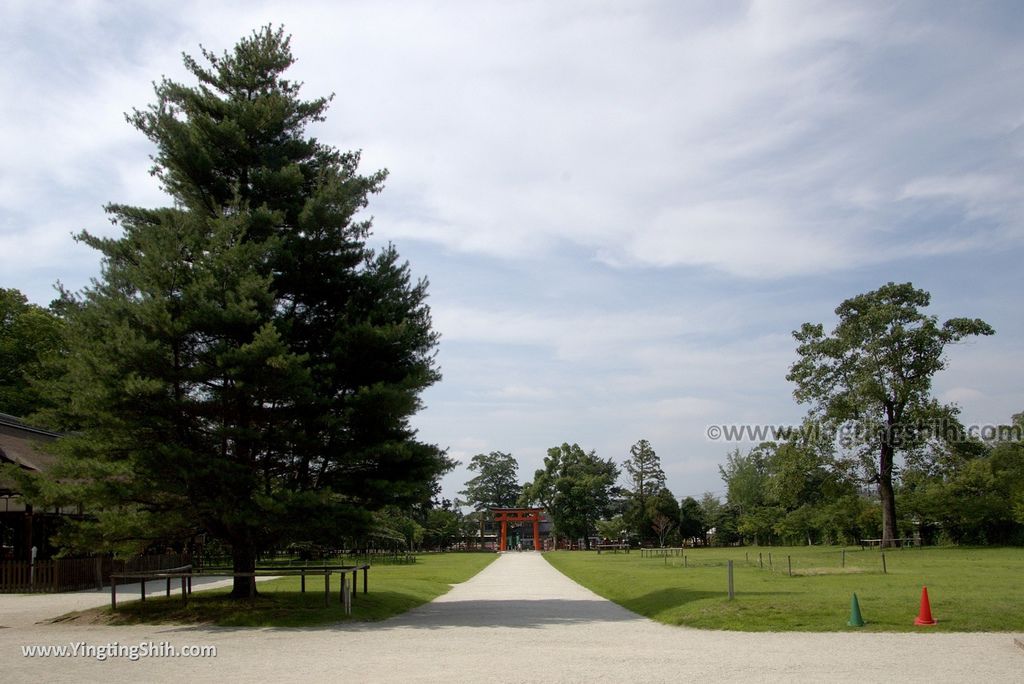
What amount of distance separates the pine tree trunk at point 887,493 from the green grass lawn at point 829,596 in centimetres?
1650

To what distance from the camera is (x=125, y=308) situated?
19.0m

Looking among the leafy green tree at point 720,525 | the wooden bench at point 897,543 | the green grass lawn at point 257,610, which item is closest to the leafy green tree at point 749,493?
the leafy green tree at point 720,525

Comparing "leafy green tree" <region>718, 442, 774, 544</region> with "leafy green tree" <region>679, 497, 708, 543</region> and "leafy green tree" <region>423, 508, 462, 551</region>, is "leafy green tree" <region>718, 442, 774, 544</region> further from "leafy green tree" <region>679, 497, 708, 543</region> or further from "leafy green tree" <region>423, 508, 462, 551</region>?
"leafy green tree" <region>423, 508, 462, 551</region>

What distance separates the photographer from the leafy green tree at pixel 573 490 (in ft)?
319

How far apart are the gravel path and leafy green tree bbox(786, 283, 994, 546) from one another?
38.6 m

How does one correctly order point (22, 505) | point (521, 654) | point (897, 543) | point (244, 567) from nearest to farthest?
point (521, 654)
point (244, 567)
point (22, 505)
point (897, 543)

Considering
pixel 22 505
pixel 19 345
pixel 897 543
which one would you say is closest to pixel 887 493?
pixel 897 543

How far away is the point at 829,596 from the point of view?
2030 cm

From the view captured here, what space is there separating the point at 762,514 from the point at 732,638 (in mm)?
66355

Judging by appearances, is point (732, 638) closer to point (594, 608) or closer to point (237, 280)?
point (594, 608)

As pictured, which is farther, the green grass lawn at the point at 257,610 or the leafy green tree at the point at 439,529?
the leafy green tree at the point at 439,529

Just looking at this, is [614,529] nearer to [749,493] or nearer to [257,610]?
[749,493]

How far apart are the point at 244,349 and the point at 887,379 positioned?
45456 mm

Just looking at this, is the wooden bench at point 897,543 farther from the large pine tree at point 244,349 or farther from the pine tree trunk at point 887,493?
the large pine tree at point 244,349
